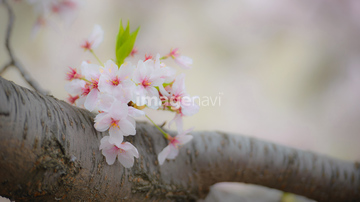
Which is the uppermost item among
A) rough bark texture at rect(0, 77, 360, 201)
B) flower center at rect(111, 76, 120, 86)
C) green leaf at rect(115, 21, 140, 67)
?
green leaf at rect(115, 21, 140, 67)

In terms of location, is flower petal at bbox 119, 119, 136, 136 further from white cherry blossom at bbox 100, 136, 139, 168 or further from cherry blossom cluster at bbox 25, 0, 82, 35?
cherry blossom cluster at bbox 25, 0, 82, 35

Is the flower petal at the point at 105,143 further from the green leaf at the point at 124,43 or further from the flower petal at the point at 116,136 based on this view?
the green leaf at the point at 124,43

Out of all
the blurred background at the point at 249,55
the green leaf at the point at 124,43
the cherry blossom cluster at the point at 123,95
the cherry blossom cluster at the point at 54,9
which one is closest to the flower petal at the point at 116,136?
the cherry blossom cluster at the point at 123,95

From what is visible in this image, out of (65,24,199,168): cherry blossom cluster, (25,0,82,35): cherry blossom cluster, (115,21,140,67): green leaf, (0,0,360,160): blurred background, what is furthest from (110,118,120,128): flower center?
(0,0,360,160): blurred background

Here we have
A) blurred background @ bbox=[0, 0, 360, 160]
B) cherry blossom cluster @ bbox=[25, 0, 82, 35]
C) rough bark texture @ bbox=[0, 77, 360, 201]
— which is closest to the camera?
rough bark texture @ bbox=[0, 77, 360, 201]

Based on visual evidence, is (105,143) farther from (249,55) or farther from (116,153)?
(249,55)

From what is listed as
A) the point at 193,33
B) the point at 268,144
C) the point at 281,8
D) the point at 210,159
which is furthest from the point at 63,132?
the point at 281,8

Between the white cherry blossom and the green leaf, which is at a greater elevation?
the green leaf
